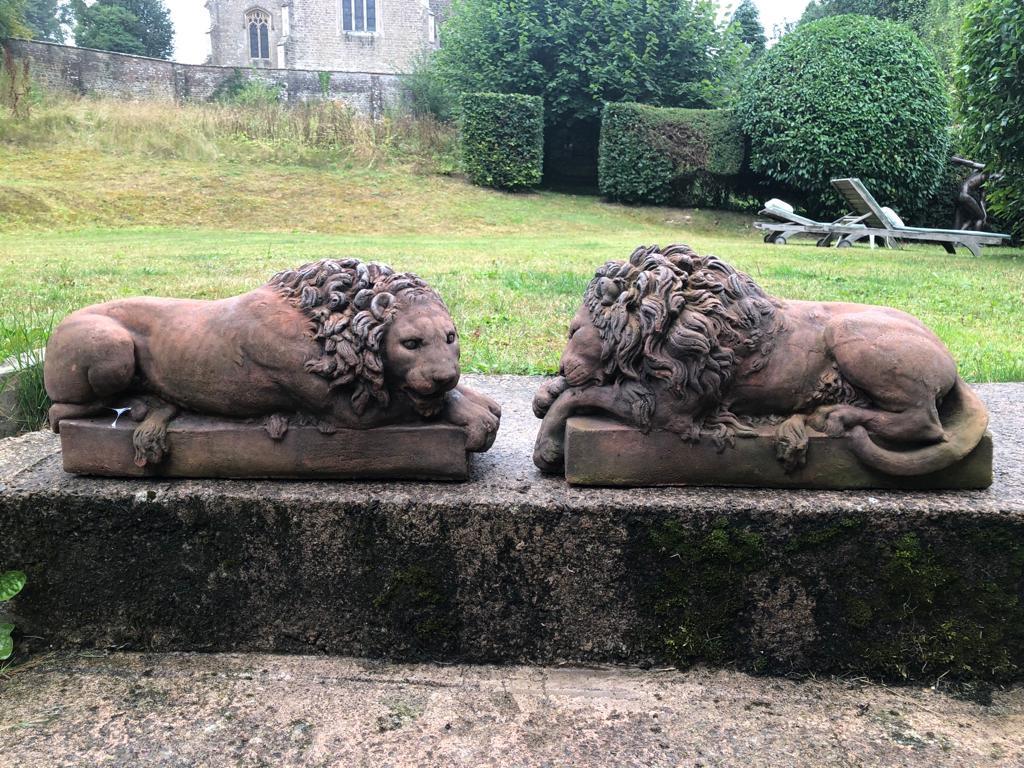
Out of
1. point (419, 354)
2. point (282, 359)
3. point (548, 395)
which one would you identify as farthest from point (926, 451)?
point (282, 359)

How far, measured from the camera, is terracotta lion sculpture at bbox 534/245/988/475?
207 centimetres

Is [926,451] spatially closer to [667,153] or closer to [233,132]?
[667,153]

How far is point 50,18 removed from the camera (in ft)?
132

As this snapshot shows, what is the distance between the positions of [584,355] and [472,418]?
0.36m

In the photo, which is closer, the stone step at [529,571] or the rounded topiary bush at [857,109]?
the stone step at [529,571]

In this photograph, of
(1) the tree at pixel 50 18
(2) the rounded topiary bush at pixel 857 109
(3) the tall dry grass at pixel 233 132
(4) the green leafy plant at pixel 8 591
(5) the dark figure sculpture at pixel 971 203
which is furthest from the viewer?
(1) the tree at pixel 50 18

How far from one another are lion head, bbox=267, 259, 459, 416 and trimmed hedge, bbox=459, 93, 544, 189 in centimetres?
1536

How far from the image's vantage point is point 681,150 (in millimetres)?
16516

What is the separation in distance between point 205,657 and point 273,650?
19cm

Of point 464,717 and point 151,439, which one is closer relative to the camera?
point 464,717

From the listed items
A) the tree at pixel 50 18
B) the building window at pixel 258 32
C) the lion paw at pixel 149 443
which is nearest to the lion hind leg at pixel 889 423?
the lion paw at pixel 149 443

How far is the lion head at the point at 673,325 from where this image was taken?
207cm

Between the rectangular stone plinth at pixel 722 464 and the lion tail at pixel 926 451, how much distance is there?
→ 34 mm

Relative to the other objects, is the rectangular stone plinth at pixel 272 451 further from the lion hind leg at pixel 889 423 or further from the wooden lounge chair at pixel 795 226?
the wooden lounge chair at pixel 795 226
